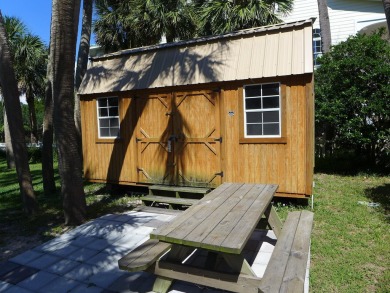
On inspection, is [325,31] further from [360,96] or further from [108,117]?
[108,117]

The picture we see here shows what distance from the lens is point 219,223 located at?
3.19 meters

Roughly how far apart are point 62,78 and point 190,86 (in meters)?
2.54

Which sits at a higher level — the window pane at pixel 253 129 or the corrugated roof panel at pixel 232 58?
the corrugated roof panel at pixel 232 58

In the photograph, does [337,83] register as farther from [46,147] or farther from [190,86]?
[46,147]

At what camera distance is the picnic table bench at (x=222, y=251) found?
2701 mm

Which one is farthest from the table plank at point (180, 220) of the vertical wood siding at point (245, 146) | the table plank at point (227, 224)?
the vertical wood siding at point (245, 146)

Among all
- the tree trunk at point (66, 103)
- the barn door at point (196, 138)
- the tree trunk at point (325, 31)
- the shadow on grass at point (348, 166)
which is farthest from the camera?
the tree trunk at point (325, 31)

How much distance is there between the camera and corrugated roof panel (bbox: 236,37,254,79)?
247 inches

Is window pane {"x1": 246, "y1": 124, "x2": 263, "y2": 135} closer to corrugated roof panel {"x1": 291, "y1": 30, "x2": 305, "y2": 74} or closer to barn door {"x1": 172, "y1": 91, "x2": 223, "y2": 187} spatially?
barn door {"x1": 172, "y1": 91, "x2": 223, "y2": 187}

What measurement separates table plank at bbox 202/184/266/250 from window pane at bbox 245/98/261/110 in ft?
8.40

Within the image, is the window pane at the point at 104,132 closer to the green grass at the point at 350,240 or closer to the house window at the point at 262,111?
the house window at the point at 262,111

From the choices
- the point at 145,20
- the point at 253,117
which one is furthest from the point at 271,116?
the point at 145,20

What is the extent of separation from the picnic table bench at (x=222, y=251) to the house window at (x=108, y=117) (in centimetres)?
478

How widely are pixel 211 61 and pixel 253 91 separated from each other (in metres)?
1.14
